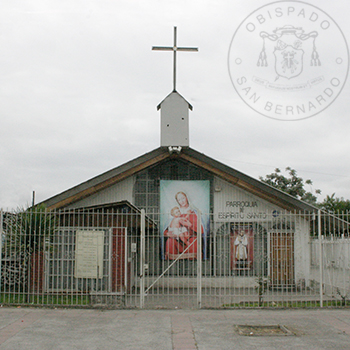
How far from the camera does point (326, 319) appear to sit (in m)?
10.1

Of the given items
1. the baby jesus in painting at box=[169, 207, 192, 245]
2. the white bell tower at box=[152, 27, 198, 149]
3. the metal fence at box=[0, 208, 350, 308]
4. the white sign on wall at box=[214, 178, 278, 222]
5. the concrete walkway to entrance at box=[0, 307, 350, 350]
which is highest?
the white bell tower at box=[152, 27, 198, 149]

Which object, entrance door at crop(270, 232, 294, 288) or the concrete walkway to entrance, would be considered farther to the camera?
entrance door at crop(270, 232, 294, 288)

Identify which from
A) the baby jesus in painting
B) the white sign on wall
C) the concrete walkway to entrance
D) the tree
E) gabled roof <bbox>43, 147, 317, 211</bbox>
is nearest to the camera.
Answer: the concrete walkway to entrance

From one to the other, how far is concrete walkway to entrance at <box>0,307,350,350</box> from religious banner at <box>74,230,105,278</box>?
5.41 ft

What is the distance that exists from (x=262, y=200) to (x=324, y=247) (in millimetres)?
5040

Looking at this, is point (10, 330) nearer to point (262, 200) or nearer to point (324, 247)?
point (324, 247)

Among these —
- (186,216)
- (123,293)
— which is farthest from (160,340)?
(186,216)

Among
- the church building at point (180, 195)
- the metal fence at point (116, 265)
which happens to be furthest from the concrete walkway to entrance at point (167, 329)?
the church building at point (180, 195)

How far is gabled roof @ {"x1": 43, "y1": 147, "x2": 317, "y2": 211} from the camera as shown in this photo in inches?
624

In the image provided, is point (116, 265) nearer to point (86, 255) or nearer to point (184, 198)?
point (86, 255)

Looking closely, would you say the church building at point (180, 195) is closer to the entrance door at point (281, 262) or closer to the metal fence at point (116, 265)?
the metal fence at point (116, 265)

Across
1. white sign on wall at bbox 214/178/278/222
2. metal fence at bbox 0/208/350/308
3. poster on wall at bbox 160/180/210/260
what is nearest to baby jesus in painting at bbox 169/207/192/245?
poster on wall at bbox 160/180/210/260

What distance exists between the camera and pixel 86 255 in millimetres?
12234

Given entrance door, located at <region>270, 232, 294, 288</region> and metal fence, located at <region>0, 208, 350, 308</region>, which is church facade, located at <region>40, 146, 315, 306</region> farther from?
entrance door, located at <region>270, 232, 294, 288</region>
